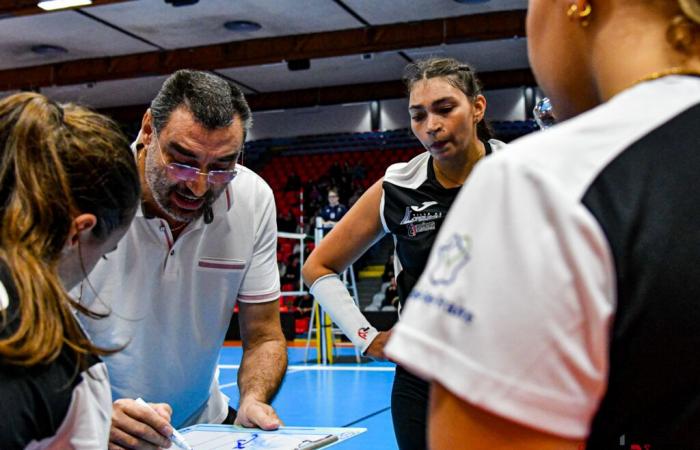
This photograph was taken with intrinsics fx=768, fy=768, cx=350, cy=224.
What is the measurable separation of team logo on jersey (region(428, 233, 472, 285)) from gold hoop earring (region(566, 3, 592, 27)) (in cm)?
26

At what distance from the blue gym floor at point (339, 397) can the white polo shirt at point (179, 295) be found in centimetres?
241

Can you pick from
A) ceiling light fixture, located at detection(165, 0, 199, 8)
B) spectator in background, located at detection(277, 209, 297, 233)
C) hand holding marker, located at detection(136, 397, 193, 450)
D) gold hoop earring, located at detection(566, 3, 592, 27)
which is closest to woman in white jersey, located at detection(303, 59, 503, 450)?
hand holding marker, located at detection(136, 397, 193, 450)

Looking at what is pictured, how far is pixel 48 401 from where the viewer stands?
3.24 ft

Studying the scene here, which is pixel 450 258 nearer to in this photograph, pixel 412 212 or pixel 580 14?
pixel 580 14

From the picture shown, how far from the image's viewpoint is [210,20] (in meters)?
9.37

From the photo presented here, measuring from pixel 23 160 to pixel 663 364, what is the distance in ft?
2.96

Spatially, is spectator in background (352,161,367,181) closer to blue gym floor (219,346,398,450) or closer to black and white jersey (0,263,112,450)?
blue gym floor (219,346,398,450)

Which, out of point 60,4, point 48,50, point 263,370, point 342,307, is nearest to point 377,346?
point 342,307

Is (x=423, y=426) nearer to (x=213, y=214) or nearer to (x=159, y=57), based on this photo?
(x=213, y=214)

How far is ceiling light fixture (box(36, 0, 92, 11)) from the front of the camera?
827cm

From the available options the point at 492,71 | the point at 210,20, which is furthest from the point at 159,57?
the point at 492,71

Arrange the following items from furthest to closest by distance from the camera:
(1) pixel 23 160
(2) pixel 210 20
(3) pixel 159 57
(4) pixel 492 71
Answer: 1. (4) pixel 492 71
2. (3) pixel 159 57
3. (2) pixel 210 20
4. (1) pixel 23 160

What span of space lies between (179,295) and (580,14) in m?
1.73

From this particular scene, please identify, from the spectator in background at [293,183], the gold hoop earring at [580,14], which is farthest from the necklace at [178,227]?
the spectator in background at [293,183]
